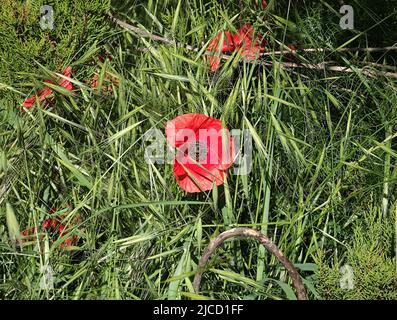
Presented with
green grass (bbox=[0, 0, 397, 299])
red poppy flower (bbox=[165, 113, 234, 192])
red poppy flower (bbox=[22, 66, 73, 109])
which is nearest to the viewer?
green grass (bbox=[0, 0, 397, 299])

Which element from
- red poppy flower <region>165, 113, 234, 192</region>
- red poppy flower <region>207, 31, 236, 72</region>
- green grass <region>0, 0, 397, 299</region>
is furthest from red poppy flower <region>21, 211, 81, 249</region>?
red poppy flower <region>207, 31, 236, 72</region>

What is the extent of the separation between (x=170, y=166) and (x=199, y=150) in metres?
0.08

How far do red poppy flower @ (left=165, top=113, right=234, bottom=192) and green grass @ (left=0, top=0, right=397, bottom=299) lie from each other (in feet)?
0.15

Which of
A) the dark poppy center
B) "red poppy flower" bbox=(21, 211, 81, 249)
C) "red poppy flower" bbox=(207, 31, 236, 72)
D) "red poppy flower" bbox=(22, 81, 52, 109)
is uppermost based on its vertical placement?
"red poppy flower" bbox=(207, 31, 236, 72)

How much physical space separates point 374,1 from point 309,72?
30cm

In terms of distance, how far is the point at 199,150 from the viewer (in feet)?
7.29

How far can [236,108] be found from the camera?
233 centimetres

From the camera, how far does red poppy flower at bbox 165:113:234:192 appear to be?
2.14 meters

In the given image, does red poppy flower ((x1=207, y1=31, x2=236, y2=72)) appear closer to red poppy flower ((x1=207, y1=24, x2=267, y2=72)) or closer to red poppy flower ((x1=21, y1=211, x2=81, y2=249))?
red poppy flower ((x1=207, y1=24, x2=267, y2=72))

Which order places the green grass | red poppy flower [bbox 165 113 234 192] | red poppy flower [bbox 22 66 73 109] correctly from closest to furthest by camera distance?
the green grass, red poppy flower [bbox 165 113 234 192], red poppy flower [bbox 22 66 73 109]

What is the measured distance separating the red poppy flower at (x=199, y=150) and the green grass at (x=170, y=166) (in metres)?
0.05

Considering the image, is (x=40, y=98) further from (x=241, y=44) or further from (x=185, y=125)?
(x=241, y=44)

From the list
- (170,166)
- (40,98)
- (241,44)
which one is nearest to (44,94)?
(40,98)

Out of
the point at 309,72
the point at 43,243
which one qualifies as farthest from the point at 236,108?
the point at 43,243
